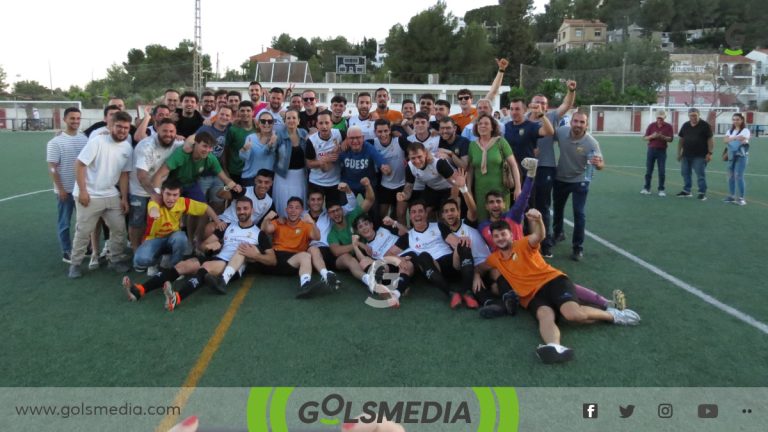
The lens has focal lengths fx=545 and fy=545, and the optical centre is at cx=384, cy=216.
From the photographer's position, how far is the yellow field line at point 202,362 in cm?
324

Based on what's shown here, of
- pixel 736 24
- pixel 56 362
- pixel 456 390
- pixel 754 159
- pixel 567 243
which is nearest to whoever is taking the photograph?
pixel 456 390

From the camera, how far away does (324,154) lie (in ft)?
21.2

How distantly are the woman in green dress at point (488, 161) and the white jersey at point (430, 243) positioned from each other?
1.80ft

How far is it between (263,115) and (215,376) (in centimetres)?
342

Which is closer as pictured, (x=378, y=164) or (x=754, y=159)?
(x=378, y=164)

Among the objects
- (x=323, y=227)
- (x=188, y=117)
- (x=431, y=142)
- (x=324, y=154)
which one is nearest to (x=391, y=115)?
(x=431, y=142)

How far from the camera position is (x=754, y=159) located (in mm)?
20141

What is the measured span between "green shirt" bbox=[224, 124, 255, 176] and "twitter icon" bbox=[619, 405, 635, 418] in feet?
16.5

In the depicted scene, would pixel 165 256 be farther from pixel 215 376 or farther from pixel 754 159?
pixel 754 159

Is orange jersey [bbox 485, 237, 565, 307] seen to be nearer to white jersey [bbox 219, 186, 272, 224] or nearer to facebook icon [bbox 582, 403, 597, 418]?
facebook icon [bbox 582, 403, 597, 418]

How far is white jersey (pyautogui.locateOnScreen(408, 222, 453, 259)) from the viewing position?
5766mm

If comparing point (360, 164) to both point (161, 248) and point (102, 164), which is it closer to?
point (161, 248)

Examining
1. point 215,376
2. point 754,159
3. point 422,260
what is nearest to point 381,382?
point 215,376

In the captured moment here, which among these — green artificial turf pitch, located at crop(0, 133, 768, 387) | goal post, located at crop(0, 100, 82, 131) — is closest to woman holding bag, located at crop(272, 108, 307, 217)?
green artificial turf pitch, located at crop(0, 133, 768, 387)
